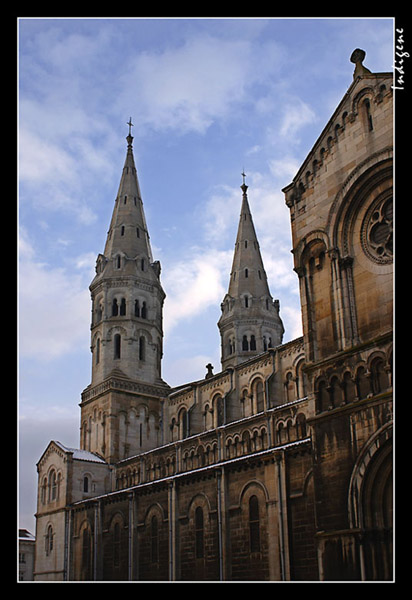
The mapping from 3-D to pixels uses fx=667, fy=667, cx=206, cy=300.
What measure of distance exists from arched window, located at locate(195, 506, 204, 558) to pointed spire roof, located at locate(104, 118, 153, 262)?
29161mm

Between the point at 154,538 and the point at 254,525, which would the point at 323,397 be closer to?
the point at 254,525

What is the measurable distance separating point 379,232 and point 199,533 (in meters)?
22.7

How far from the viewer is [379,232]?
817 inches

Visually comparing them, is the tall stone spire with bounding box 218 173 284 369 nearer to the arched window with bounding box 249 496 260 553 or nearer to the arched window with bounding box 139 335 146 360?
the arched window with bounding box 139 335 146 360

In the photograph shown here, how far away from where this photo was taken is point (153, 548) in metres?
40.6

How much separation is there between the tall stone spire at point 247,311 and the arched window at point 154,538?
26.3 m

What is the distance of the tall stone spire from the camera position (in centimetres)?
6656

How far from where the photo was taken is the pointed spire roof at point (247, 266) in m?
69.2

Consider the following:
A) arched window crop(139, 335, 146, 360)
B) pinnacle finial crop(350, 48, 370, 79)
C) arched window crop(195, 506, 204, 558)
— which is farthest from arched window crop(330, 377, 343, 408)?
arched window crop(139, 335, 146, 360)

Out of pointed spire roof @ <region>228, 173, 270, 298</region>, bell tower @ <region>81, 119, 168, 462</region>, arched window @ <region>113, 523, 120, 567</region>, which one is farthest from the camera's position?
pointed spire roof @ <region>228, 173, 270, 298</region>
